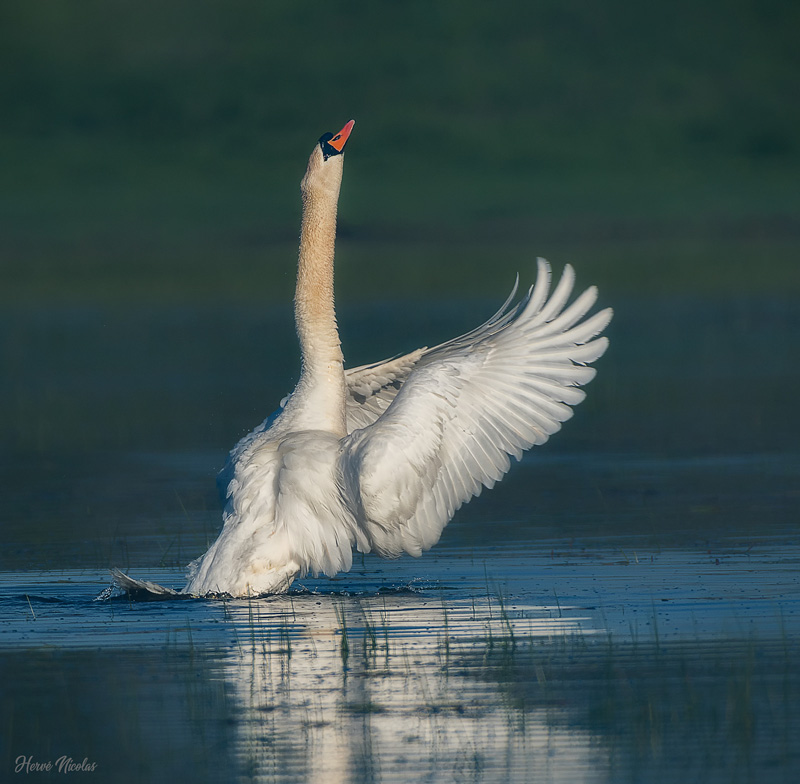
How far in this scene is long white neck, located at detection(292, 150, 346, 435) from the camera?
12.2 m

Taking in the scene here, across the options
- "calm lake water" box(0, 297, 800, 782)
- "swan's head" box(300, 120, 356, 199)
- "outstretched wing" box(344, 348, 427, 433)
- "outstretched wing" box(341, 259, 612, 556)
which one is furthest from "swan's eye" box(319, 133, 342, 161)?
"calm lake water" box(0, 297, 800, 782)

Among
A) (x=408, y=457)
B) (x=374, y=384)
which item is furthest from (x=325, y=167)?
(x=408, y=457)

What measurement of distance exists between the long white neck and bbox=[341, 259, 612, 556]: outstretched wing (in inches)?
37.1

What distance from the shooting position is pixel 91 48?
72.2 meters

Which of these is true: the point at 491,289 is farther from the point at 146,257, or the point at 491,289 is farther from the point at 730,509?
the point at 730,509

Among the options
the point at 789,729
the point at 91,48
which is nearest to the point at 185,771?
the point at 789,729

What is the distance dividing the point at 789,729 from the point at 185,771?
242 cm

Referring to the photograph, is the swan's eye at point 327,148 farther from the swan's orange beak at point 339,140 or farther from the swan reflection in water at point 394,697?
the swan reflection in water at point 394,697

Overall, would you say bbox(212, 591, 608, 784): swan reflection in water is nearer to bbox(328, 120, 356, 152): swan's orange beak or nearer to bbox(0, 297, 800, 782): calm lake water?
bbox(0, 297, 800, 782): calm lake water

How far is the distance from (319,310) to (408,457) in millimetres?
2213

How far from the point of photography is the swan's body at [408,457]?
35.7 feet

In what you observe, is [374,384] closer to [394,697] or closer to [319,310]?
[319,310]

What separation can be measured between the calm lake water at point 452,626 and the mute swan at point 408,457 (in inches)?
10.8

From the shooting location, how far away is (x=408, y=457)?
426 inches
